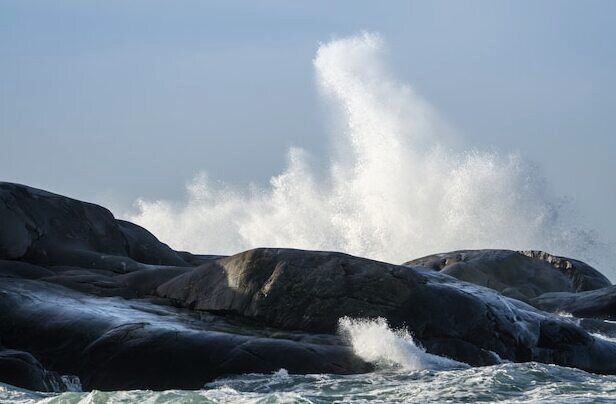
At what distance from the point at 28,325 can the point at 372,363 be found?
485cm

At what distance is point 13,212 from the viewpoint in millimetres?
21688

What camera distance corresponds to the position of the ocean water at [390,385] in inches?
496

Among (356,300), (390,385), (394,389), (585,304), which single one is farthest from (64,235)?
(585,304)

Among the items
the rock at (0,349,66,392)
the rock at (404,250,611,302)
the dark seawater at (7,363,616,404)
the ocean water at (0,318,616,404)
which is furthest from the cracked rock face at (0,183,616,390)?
the rock at (404,250,611,302)

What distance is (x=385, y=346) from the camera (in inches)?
633

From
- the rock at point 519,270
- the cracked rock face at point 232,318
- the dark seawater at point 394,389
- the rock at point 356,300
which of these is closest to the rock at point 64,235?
the cracked rock face at point 232,318

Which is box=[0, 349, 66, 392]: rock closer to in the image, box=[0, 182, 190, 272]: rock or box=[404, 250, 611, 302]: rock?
box=[0, 182, 190, 272]: rock

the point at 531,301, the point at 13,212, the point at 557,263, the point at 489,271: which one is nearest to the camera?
the point at 13,212

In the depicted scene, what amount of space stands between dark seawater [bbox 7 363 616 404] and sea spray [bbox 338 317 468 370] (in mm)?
275

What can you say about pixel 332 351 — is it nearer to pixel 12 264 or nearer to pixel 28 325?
pixel 28 325

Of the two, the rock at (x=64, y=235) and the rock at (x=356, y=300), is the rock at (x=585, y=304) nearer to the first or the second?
the rock at (x=64, y=235)

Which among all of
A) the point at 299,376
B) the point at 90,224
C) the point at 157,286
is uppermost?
the point at 90,224

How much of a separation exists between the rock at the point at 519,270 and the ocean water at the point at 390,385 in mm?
14669

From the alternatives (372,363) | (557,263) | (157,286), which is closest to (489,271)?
(557,263)
